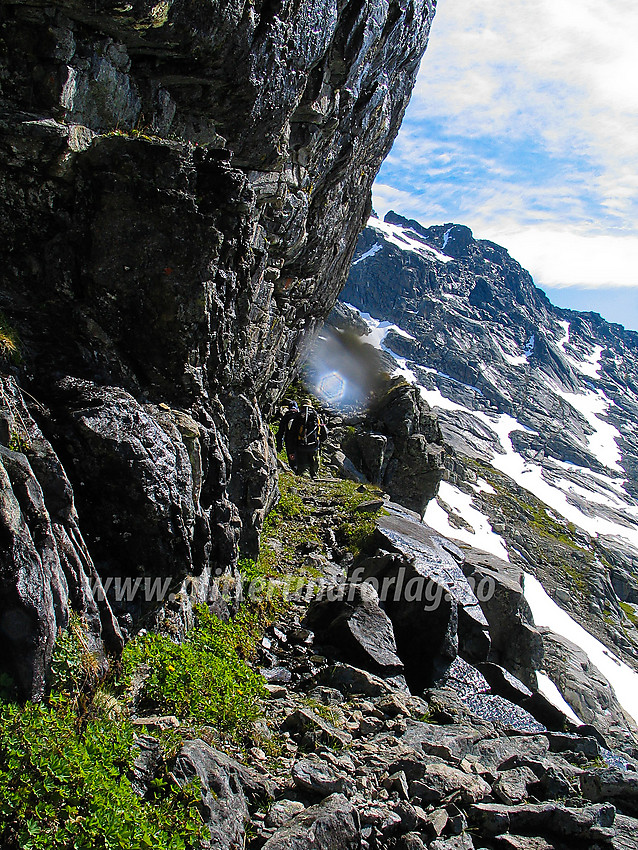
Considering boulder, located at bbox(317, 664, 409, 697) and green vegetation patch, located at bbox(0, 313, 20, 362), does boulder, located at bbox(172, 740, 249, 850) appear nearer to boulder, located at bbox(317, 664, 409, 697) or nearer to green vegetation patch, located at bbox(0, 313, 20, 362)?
boulder, located at bbox(317, 664, 409, 697)

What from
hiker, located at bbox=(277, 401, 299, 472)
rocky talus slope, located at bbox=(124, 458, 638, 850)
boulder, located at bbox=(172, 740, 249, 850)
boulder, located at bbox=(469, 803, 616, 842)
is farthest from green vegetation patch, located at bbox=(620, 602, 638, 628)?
boulder, located at bbox=(172, 740, 249, 850)

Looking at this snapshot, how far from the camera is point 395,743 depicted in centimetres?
898

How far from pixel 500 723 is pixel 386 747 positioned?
499cm

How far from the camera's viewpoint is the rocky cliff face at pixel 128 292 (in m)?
7.21

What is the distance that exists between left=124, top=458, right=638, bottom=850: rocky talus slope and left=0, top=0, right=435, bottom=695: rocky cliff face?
2500 millimetres

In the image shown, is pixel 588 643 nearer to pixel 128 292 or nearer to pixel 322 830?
pixel 322 830

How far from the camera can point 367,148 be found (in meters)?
30.5

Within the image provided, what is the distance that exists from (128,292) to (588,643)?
63975 mm

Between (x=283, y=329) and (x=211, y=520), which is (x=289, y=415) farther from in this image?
(x=211, y=520)

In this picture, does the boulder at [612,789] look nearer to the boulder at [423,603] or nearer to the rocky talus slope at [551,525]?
the boulder at [423,603]

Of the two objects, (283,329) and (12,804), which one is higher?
(283,329)

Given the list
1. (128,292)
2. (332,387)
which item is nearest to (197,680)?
(128,292)

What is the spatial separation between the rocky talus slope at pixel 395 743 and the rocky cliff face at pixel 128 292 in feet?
8.20

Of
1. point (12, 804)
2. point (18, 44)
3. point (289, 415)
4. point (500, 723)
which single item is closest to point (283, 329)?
point (289, 415)
